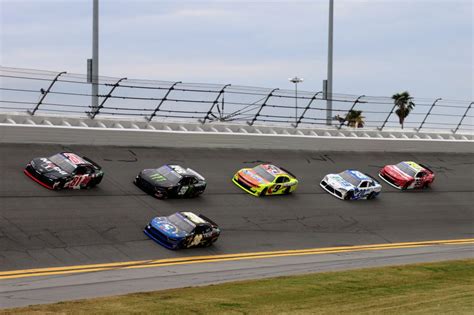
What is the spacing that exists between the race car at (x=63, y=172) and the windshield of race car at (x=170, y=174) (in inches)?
94.5

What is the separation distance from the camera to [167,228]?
1076 inches

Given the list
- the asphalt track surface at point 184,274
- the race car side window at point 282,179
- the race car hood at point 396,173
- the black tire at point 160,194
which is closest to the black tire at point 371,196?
the race car hood at point 396,173

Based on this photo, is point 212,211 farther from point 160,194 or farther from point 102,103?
point 102,103

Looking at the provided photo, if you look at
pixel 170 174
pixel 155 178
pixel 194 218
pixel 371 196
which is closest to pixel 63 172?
pixel 155 178

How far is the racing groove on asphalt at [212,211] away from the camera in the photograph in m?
26.3

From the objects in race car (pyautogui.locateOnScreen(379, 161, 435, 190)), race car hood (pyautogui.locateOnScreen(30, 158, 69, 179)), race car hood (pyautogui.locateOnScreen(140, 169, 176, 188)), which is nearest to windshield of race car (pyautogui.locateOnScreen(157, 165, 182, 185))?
race car hood (pyautogui.locateOnScreen(140, 169, 176, 188))

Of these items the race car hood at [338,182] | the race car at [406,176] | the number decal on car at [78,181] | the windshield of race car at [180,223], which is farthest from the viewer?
the race car at [406,176]

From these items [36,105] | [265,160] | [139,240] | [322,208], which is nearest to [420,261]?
[322,208]

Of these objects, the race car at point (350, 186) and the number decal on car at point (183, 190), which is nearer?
the number decal on car at point (183, 190)

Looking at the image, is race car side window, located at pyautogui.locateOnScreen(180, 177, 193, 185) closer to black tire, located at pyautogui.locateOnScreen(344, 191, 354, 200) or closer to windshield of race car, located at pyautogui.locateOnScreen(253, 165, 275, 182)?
windshield of race car, located at pyautogui.locateOnScreen(253, 165, 275, 182)

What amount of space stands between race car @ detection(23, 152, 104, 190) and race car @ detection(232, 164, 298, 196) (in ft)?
21.8

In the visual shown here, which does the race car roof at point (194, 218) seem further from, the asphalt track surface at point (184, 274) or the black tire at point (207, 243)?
the asphalt track surface at point (184, 274)

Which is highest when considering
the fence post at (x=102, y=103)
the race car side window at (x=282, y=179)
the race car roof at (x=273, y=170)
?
the fence post at (x=102, y=103)

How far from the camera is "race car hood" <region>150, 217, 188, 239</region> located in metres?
27.0
